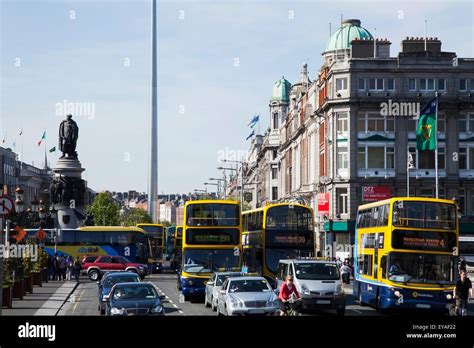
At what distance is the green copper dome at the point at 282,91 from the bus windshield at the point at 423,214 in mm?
123596

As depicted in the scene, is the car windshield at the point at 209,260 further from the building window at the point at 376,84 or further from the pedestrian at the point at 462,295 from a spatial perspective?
the building window at the point at 376,84

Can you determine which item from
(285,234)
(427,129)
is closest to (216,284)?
(285,234)

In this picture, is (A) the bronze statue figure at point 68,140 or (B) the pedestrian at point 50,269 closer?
(B) the pedestrian at point 50,269

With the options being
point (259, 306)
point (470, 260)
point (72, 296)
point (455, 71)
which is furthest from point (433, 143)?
point (259, 306)

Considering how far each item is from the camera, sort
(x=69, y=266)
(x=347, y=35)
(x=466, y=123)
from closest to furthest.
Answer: (x=69, y=266), (x=466, y=123), (x=347, y=35)

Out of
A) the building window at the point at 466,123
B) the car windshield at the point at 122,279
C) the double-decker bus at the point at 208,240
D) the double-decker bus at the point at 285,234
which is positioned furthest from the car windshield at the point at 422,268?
the building window at the point at 466,123

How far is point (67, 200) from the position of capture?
284ft

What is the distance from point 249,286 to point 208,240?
41.1 ft

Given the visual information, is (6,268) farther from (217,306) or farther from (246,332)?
(246,332)

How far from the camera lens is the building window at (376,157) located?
277 feet

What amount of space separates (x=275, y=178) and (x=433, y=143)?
300ft

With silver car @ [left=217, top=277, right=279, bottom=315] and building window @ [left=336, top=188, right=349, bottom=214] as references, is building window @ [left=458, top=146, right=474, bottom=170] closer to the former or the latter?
building window @ [left=336, top=188, right=349, bottom=214]

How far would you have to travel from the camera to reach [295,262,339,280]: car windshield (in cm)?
3441

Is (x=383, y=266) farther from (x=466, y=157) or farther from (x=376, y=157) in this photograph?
(x=466, y=157)
